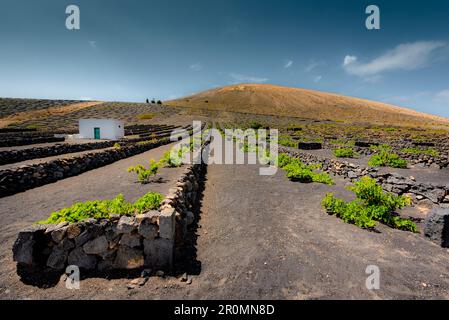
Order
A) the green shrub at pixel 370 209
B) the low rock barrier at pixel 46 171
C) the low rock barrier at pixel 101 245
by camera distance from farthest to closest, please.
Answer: the low rock barrier at pixel 46 171, the green shrub at pixel 370 209, the low rock barrier at pixel 101 245

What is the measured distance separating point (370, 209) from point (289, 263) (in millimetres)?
4021

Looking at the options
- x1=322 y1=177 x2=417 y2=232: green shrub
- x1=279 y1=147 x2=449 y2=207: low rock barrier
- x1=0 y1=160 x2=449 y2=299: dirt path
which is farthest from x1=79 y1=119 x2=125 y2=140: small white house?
x1=322 y1=177 x2=417 y2=232: green shrub

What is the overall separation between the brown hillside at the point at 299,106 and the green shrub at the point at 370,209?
91.7 meters

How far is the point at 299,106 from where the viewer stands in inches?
4466

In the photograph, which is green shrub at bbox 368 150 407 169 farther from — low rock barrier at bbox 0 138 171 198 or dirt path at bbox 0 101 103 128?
dirt path at bbox 0 101 103 128

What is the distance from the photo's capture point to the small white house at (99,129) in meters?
37.7

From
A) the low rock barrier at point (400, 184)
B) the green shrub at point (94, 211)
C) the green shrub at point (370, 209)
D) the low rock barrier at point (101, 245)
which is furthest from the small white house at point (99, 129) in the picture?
the green shrub at point (370, 209)

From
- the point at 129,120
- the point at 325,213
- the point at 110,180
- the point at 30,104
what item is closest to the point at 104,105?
the point at 30,104

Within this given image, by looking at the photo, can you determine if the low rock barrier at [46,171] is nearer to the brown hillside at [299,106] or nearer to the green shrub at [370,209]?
the green shrub at [370,209]

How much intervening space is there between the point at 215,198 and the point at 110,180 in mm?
5427

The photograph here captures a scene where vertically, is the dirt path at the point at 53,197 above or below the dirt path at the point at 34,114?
below

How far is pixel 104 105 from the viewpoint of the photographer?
10119 cm

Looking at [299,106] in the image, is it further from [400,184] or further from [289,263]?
[289,263]

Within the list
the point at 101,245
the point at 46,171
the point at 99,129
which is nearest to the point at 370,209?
→ the point at 101,245
